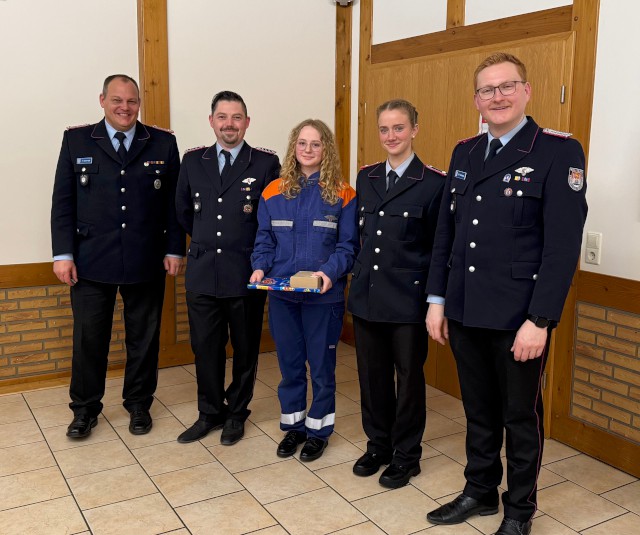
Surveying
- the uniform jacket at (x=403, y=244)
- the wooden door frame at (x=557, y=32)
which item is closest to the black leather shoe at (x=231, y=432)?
the uniform jacket at (x=403, y=244)

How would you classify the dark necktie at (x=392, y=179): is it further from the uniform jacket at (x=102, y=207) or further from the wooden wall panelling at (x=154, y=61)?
the wooden wall panelling at (x=154, y=61)

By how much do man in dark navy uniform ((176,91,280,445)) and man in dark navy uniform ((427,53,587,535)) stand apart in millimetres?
1061

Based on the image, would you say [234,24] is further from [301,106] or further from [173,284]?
[173,284]

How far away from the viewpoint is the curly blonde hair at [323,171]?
2.97 m

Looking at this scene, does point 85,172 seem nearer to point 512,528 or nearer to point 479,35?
point 479,35

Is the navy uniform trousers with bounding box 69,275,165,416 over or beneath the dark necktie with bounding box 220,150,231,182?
beneath

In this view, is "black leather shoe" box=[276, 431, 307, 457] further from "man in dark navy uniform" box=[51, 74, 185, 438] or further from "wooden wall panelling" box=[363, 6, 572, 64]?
"wooden wall panelling" box=[363, 6, 572, 64]

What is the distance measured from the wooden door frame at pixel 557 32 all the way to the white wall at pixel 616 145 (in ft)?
0.14

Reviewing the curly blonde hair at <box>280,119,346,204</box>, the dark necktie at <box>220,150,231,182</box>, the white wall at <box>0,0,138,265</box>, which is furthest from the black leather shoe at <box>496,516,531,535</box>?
the white wall at <box>0,0,138,265</box>

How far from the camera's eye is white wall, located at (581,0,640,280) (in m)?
2.89

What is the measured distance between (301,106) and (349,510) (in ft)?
10.1

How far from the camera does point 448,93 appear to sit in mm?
3871

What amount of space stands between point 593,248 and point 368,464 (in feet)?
4.79

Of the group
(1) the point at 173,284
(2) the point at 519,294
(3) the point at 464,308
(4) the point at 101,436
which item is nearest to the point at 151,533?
(4) the point at 101,436
